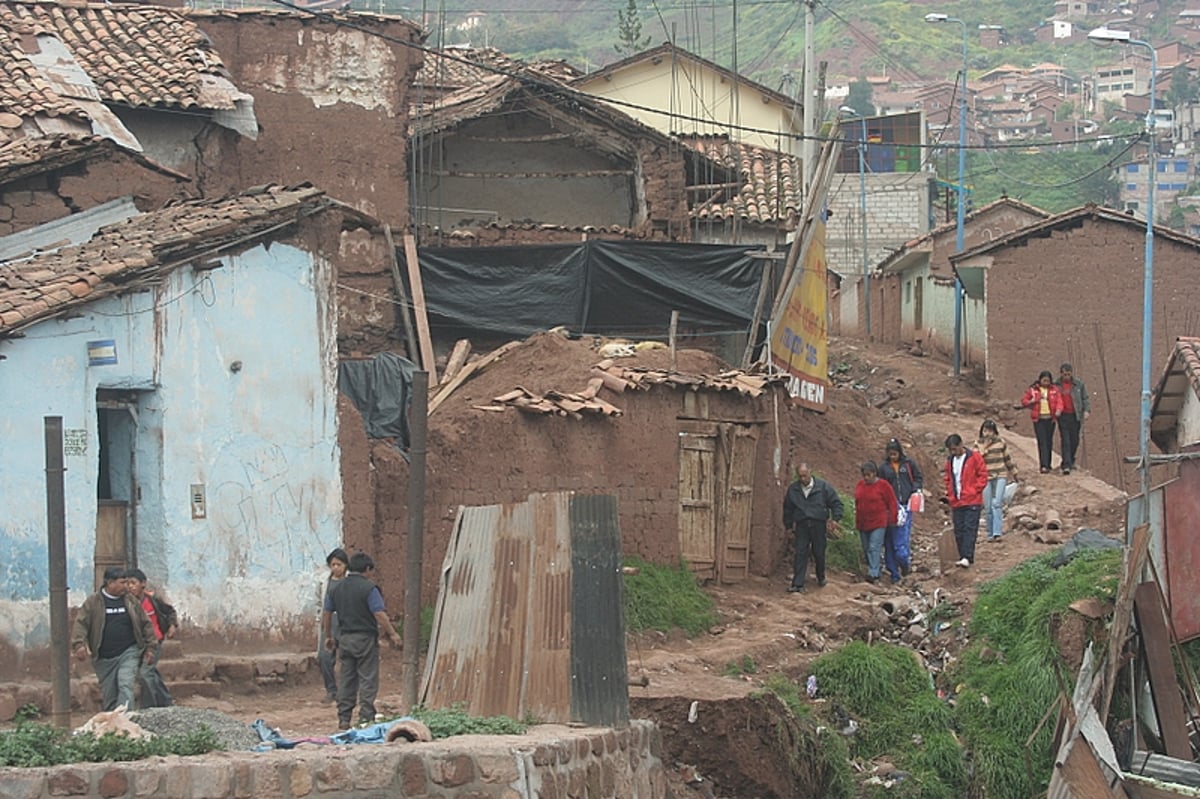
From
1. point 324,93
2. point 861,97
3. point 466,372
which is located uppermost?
point 861,97

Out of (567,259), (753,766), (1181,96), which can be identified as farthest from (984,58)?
(753,766)

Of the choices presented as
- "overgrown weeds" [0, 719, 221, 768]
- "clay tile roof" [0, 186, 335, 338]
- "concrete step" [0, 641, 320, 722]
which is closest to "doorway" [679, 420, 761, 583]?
"concrete step" [0, 641, 320, 722]

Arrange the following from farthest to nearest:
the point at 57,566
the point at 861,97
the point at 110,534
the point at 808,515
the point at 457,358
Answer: the point at 861,97
the point at 457,358
the point at 808,515
the point at 110,534
the point at 57,566

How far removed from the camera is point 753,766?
1677 cm

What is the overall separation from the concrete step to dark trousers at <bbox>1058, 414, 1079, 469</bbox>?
1141 cm

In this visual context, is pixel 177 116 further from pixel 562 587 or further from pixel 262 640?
pixel 562 587

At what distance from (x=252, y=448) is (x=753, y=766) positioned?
195 inches

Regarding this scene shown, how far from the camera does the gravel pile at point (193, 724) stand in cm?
1073

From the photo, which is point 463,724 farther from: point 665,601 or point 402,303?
point 402,303

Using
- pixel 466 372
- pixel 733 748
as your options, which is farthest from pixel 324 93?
pixel 733 748

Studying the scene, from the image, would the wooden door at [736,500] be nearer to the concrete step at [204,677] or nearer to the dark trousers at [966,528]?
the dark trousers at [966,528]

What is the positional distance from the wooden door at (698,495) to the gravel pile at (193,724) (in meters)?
9.60

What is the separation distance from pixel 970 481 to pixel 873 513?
48.4 inches

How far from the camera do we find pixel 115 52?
83.5 feet
